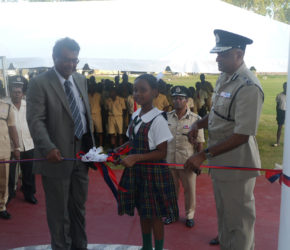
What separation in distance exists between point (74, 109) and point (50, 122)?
0.24 metres

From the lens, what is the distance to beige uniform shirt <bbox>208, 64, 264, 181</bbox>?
239 cm

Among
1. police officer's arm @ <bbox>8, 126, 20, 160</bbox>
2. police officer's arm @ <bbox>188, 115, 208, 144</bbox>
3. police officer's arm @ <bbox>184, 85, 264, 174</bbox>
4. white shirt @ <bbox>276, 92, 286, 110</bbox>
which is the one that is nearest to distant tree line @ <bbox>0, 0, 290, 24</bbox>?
white shirt @ <bbox>276, 92, 286, 110</bbox>

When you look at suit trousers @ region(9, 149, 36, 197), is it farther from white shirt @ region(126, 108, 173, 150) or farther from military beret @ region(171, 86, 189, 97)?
white shirt @ region(126, 108, 173, 150)

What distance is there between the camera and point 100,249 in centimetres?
362

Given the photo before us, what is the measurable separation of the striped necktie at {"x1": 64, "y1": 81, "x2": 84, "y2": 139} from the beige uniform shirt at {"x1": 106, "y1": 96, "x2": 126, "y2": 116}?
6104 mm

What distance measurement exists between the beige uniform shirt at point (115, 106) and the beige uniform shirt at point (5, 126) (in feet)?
15.2

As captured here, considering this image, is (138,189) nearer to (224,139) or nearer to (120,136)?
(224,139)

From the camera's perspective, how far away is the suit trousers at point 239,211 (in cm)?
262

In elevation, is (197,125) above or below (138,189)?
above

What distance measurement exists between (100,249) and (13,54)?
5708 mm

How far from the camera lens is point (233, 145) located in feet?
7.96

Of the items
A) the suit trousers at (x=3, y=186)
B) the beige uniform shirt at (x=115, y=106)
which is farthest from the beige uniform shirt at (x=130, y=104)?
the suit trousers at (x=3, y=186)

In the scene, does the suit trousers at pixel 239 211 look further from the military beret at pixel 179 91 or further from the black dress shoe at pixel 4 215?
the black dress shoe at pixel 4 215

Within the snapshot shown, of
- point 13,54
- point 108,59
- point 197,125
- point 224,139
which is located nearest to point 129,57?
point 108,59
